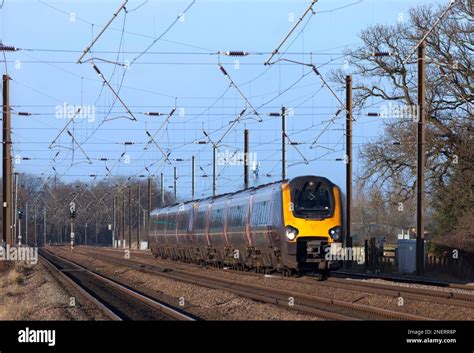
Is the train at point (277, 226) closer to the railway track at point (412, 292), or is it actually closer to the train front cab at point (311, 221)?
the train front cab at point (311, 221)

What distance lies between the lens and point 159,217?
61125 mm

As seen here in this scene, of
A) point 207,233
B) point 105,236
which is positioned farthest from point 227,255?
point 105,236

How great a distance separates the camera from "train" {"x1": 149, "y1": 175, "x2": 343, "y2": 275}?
28031mm

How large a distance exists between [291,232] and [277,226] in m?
0.98

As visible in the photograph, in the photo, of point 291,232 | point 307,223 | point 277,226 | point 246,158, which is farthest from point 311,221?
point 246,158

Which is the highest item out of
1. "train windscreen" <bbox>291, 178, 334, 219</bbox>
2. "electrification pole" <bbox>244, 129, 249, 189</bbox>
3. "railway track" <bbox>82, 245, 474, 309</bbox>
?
"electrification pole" <bbox>244, 129, 249, 189</bbox>

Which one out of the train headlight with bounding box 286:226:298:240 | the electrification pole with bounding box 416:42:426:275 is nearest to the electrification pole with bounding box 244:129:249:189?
the electrification pole with bounding box 416:42:426:275

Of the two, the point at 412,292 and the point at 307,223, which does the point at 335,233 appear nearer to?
the point at 307,223

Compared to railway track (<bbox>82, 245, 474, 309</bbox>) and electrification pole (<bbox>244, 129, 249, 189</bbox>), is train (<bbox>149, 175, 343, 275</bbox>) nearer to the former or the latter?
railway track (<bbox>82, 245, 474, 309</bbox>)

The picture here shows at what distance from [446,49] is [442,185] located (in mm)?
6647

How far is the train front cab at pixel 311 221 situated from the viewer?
27953mm

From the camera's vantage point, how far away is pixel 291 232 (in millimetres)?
27984

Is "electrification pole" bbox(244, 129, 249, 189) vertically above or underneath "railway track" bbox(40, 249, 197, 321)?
above
